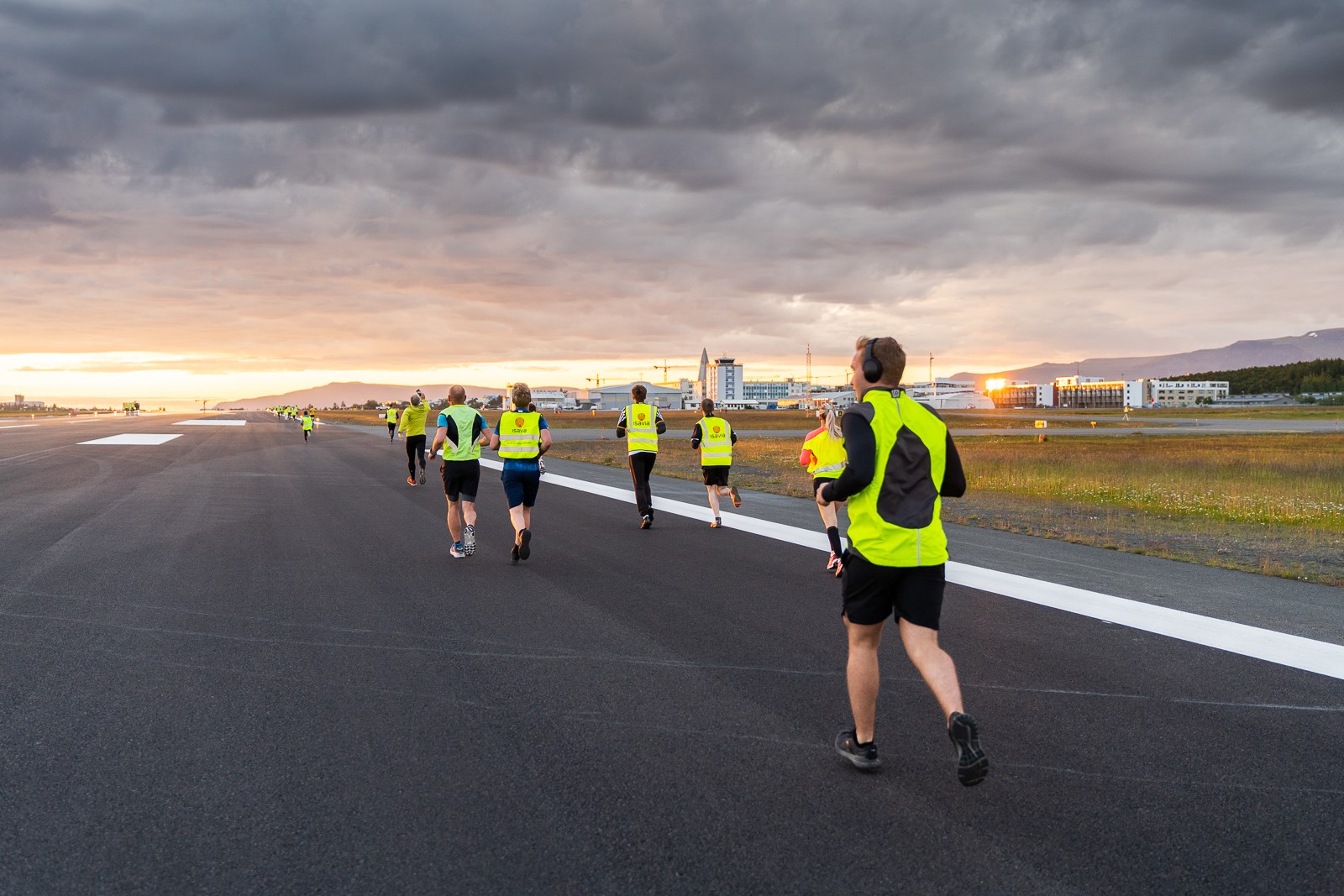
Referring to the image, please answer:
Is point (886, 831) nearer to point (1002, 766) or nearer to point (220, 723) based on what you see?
point (1002, 766)

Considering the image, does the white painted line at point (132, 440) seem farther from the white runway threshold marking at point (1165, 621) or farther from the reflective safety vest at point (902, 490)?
the reflective safety vest at point (902, 490)

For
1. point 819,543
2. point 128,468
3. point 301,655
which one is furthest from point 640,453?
point 128,468

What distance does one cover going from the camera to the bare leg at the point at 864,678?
396 cm

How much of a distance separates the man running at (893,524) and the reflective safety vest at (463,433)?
6091 mm

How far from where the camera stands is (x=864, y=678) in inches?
156

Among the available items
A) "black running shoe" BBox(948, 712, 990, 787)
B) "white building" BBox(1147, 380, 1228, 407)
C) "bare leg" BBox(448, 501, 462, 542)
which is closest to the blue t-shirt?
"bare leg" BBox(448, 501, 462, 542)

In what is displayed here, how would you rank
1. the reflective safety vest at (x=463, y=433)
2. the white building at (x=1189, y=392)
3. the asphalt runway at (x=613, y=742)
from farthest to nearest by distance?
the white building at (x=1189, y=392) → the reflective safety vest at (x=463, y=433) → the asphalt runway at (x=613, y=742)

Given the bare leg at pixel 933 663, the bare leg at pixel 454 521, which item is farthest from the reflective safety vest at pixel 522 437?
the bare leg at pixel 933 663

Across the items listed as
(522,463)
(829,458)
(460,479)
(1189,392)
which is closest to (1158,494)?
(829,458)

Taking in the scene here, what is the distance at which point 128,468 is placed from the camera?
71.4ft

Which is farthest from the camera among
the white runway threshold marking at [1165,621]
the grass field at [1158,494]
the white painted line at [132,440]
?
the white painted line at [132,440]

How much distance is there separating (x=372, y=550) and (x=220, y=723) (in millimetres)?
5587

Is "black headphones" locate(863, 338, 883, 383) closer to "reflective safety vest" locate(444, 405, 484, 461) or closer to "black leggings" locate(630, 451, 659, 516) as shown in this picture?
"reflective safety vest" locate(444, 405, 484, 461)

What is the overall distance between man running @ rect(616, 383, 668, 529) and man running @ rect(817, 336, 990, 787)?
7.70 m
